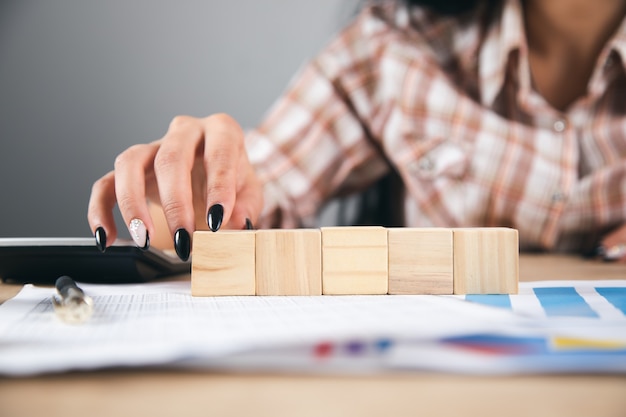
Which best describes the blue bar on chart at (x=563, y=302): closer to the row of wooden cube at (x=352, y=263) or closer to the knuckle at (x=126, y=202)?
the row of wooden cube at (x=352, y=263)

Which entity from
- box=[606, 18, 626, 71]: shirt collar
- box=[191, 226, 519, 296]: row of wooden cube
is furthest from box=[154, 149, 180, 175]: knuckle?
box=[606, 18, 626, 71]: shirt collar

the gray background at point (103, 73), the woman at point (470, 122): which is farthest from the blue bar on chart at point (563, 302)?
the gray background at point (103, 73)

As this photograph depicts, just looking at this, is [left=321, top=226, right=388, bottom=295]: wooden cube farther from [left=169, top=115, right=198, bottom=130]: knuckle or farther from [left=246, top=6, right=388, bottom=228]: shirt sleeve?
[left=246, top=6, right=388, bottom=228]: shirt sleeve

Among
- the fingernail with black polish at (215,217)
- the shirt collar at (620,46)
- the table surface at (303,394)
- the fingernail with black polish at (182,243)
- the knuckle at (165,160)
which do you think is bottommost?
the table surface at (303,394)

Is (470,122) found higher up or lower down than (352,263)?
higher up

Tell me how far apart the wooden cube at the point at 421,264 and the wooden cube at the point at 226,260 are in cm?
13

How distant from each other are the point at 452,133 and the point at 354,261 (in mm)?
800

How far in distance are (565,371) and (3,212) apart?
1904mm

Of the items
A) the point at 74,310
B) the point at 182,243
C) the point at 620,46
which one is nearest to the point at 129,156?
the point at 182,243

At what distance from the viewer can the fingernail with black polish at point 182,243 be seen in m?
0.50

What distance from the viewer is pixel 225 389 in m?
0.24

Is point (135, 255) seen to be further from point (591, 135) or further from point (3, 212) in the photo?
point (3, 212)

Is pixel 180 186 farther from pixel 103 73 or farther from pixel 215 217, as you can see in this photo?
pixel 103 73

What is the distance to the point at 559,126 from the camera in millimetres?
1121
